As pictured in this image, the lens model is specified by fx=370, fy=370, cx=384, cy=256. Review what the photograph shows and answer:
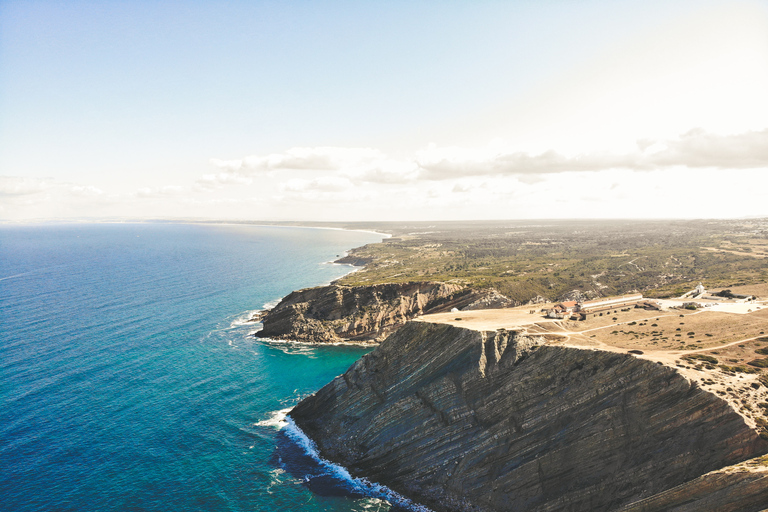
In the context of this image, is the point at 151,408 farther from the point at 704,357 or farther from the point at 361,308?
the point at 704,357

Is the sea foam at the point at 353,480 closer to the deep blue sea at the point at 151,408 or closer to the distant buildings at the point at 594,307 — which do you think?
the deep blue sea at the point at 151,408

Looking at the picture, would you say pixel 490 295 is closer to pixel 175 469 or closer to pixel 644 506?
pixel 644 506

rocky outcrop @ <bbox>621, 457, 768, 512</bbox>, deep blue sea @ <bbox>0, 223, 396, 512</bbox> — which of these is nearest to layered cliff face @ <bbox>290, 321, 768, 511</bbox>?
rocky outcrop @ <bbox>621, 457, 768, 512</bbox>

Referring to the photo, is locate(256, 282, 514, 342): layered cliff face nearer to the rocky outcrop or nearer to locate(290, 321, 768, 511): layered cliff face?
locate(290, 321, 768, 511): layered cliff face

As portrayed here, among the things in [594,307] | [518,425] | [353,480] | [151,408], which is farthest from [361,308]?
[518,425]

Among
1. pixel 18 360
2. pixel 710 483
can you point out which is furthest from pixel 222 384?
pixel 710 483
